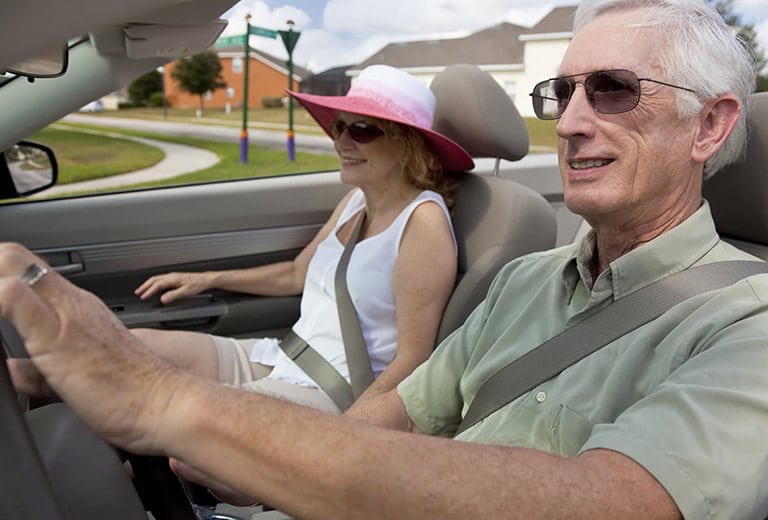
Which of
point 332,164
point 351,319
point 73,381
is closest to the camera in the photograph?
point 73,381

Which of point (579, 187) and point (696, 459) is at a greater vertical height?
point (579, 187)

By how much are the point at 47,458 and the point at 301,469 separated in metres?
0.33

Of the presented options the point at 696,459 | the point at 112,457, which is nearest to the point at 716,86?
the point at 696,459

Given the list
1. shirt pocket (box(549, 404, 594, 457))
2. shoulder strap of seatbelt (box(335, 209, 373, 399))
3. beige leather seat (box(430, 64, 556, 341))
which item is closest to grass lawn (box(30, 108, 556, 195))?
beige leather seat (box(430, 64, 556, 341))

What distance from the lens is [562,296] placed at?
166 cm

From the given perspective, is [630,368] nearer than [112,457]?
No

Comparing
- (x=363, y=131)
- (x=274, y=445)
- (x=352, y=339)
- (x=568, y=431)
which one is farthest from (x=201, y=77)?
(x=274, y=445)

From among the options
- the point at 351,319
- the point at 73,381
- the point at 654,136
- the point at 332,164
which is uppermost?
the point at 654,136

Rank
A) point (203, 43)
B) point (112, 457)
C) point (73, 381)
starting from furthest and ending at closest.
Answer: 1. point (203, 43)
2. point (112, 457)
3. point (73, 381)

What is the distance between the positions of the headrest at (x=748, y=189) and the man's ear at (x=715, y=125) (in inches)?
6.0

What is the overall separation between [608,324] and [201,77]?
3.72m

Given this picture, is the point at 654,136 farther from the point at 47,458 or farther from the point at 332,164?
the point at 332,164

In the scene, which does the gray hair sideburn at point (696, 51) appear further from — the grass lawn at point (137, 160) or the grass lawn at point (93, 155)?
the grass lawn at point (93, 155)

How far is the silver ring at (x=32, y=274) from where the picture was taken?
0.82 meters
